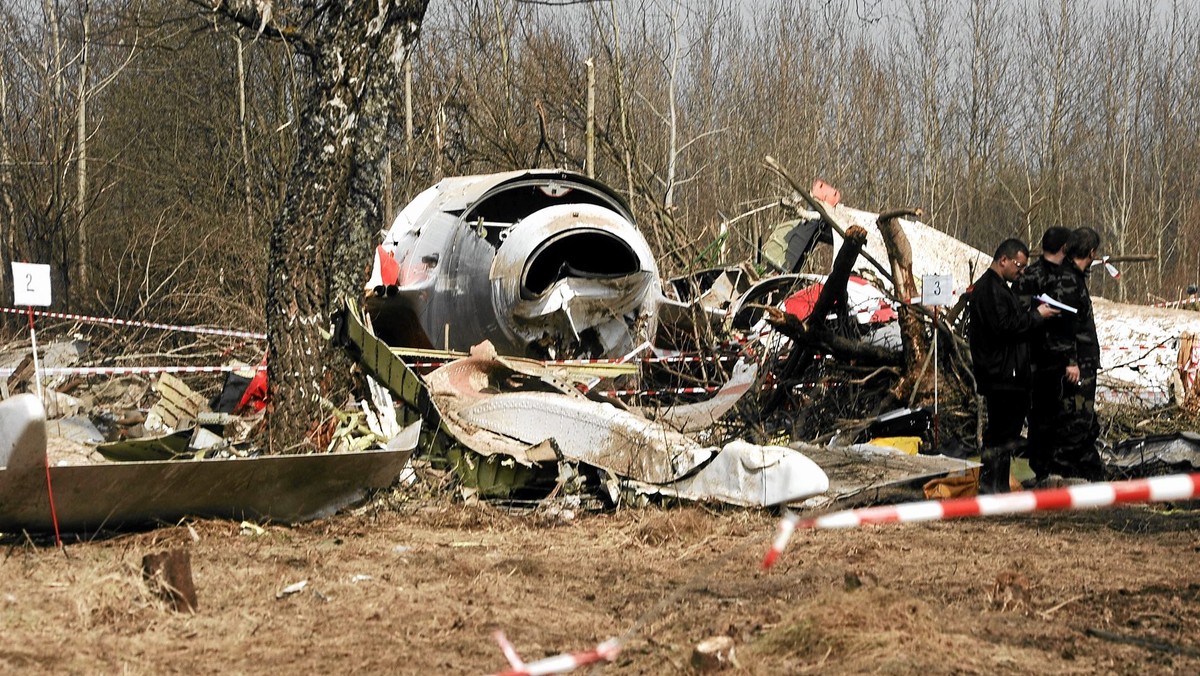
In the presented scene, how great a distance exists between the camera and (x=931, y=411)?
9.11m

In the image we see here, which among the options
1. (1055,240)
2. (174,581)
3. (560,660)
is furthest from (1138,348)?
Result: (174,581)

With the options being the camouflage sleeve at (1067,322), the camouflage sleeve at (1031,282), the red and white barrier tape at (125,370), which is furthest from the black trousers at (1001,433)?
the red and white barrier tape at (125,370)

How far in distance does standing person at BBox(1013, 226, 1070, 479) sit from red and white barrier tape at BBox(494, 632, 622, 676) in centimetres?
462

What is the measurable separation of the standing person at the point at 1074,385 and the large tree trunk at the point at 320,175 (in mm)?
4478

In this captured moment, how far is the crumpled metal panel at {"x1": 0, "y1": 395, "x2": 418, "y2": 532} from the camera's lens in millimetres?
5418

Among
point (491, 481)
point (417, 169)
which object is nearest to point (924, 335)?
point (491, 481)

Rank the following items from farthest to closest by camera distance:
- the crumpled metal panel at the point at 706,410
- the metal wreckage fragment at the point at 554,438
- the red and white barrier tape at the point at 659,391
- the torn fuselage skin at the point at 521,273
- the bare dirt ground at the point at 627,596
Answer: the torn fuselage skin at the point at 521,273, the red and white barrier tape at the point at 659,391, the crumpled metal panel at the point at 706,410, the metal wreckage fragment at the point at 554,438, the bare dirt ground at the point at 627,596

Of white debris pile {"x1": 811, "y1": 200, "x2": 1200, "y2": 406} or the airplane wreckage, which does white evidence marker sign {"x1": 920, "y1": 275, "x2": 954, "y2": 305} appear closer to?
the airplane wreckage

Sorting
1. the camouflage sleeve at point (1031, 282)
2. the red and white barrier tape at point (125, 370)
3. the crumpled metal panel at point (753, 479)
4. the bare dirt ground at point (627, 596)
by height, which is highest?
the camouflage sleeve at point (1031, 282)

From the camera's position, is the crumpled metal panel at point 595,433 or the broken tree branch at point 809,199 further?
the broken tree branch at point 809,199

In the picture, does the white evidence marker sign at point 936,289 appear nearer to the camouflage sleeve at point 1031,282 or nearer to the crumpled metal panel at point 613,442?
the camouflage sleeve at point 1031,282

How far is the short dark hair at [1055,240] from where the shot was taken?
26.2 feet

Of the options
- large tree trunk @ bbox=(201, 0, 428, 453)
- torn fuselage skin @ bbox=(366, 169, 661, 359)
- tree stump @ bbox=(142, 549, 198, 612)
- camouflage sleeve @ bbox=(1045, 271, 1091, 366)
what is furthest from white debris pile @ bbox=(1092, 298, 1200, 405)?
tree stump @ bbox=(142, 549, 198, 612)

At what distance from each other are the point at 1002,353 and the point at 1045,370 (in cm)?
42
